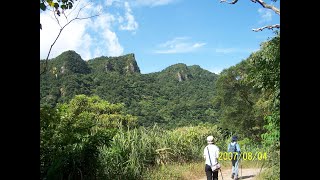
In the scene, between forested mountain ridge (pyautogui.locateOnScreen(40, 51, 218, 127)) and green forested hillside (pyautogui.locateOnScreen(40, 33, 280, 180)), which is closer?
green forested hillside (pyautogui.locateOnScreen(40, 33, 280, 180))

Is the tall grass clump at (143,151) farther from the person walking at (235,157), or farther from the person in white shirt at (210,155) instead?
the person in white shirt at (210,155)

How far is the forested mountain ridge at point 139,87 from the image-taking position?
29188 millimetres

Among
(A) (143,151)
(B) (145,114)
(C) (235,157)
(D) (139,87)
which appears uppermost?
(D) (139,87)

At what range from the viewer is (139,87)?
3772 centimetres

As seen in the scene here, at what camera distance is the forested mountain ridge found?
95.8 ft

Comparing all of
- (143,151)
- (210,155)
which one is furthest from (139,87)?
(210,155)

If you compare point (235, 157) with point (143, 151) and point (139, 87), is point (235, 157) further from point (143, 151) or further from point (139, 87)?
point (139, 87)

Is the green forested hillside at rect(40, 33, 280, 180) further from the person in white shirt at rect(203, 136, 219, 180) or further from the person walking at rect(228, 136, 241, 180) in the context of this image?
the person in white shirt at rect(203, 136, 219, 180)

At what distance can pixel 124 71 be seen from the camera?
42.8 meters

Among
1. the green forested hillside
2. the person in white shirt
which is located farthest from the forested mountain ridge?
the person in white shirt

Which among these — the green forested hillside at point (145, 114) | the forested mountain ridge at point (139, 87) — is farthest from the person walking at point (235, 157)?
the forested mountain ridge at point (139, 87)

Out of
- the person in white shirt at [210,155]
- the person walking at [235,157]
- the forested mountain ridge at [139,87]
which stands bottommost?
the person walking at [235,157]
